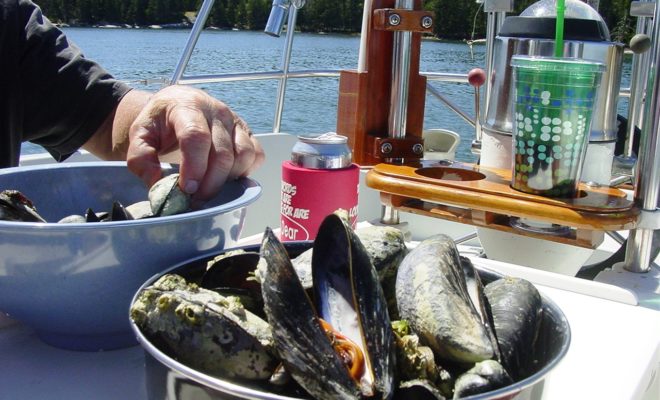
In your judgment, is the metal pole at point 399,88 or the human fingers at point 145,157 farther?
the metal pole at point 399,88

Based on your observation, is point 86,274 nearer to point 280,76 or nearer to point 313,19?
point 280,76

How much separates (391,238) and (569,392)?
0.76 ft

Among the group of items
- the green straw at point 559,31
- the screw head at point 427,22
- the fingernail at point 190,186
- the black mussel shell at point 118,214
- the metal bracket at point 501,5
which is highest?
the metal bracket at point 501,5

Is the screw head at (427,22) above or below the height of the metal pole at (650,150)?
above

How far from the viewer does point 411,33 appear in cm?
159

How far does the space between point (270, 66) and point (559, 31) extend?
40.3ft

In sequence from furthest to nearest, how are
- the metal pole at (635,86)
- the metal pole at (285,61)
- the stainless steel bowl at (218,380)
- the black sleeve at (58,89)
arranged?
the metal pole at (285,61), the metal pole at (635,86), the black sleeve at (58,89), the stainless steel bowl at (218,380)

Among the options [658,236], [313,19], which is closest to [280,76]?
[658,236]

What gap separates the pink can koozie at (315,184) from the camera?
961 millimetres

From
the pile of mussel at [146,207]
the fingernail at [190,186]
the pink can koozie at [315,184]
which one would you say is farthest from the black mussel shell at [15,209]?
the pink can koozie at [315,184]

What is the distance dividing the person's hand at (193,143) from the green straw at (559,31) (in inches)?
26.5

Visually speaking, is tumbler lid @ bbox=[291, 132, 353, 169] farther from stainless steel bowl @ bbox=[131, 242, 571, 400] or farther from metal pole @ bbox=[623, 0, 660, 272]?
metal pole @ bbox=[623, 0, 660, 272]

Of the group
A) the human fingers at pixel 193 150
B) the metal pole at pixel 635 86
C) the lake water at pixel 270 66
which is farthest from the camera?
the lake water at pixel 270 66

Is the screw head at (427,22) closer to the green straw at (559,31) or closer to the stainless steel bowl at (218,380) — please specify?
the green straw at (559,31)
